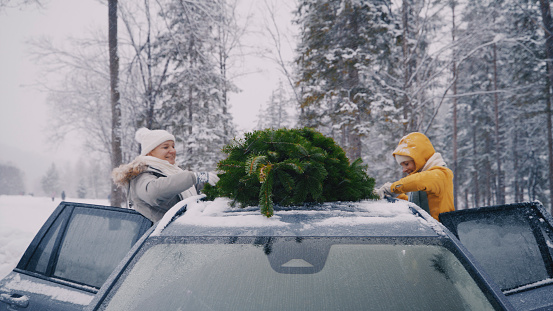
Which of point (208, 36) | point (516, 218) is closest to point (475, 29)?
point (208, 36)

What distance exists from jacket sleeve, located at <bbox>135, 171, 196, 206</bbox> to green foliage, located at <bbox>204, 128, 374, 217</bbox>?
0.63m

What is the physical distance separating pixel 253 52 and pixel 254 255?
13.5 metres

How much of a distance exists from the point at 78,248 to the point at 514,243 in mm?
3201

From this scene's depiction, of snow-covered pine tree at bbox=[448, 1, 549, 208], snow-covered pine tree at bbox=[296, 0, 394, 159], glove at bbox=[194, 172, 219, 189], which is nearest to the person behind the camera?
glove at bbox=[194, 172, 219, 189]

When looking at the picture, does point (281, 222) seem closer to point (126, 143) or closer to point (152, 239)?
point (152, 239)

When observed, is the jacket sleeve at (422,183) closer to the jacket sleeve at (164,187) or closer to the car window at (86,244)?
the jacket sleeve at (164,187)

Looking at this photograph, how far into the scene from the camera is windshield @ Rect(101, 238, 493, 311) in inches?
62.0

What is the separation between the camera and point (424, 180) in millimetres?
3082

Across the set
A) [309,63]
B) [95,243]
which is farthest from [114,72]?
[95,243]

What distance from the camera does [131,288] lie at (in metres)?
1.55

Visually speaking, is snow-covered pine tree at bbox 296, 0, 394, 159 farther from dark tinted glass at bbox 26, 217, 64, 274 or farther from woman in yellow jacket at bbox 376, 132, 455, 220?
dark tinted glass at bbox 26, 217, 64, 274

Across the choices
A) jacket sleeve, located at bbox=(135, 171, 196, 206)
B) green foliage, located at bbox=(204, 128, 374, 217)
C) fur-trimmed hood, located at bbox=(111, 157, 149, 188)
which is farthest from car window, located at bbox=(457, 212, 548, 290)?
fur-trimmed hood, located at bbox=(111, 157, 149, 188)

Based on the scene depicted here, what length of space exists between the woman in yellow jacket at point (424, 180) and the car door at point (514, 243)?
0.59 meters

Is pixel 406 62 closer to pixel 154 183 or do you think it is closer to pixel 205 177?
pixel 205 177
